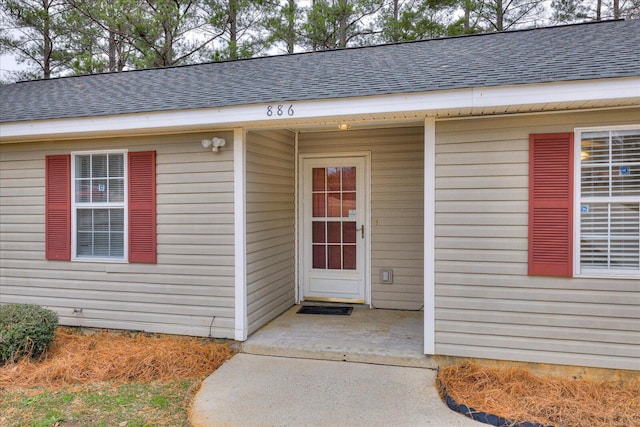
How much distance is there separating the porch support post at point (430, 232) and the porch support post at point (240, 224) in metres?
1.76

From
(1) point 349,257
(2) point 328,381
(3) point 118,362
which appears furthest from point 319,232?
(3) point 118,362

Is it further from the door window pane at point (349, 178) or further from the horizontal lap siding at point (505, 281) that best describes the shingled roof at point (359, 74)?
the door window pane at point (349, 178)

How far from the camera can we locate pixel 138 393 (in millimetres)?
3355

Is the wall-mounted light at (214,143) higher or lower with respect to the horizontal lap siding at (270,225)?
higher

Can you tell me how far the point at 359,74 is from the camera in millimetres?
4293

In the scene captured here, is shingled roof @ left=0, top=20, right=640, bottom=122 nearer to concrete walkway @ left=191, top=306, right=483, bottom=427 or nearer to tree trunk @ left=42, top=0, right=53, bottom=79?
concrete walkway @ left=191, top=306, right=483, bottom=427

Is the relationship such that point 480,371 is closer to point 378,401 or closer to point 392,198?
point 378,401

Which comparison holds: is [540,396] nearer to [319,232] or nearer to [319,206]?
[319,232]

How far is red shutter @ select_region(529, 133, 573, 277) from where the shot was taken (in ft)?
11.1

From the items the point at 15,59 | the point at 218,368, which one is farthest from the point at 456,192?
the point at 15,59

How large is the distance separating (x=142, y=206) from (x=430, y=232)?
2.97 m

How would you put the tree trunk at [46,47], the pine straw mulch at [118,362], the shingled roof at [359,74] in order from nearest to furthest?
the shingled roof at [359,74] → the pine straw mulch at [118,362] → the tree trunk at [46,47]

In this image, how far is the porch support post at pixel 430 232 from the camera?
12.2ft

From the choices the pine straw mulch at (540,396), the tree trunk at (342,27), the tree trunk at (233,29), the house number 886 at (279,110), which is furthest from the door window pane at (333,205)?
the tree trunk at (233,29)
